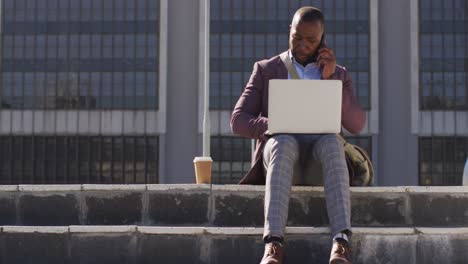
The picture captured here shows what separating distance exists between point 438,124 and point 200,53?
12985 millimetres

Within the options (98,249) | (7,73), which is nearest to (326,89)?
(98,249)

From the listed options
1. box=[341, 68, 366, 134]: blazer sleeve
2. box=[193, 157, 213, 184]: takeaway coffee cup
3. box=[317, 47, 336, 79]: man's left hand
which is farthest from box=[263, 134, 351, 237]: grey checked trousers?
box=[193, 157, 213, 184]: takeaway coffee cup

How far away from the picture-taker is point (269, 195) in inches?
179

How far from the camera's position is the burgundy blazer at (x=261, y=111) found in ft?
17.0

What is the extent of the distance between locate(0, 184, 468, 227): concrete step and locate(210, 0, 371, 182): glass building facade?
31636 mm

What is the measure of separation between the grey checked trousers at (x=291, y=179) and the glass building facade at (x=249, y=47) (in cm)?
3256

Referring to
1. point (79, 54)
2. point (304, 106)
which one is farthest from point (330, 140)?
point (79, 54)

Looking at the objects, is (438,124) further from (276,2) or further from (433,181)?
(276,2)

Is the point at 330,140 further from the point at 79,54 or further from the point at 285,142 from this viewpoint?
the point at 79,54

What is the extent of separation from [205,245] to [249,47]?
33003 mm

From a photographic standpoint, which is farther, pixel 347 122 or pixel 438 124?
pixel 438 124

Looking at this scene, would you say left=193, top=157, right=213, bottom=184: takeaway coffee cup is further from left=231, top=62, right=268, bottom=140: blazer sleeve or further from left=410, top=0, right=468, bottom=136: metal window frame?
left=410, top=0, right=468, bottom=136: metal window frame

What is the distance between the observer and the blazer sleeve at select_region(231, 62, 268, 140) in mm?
5164

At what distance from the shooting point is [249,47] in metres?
37.7
